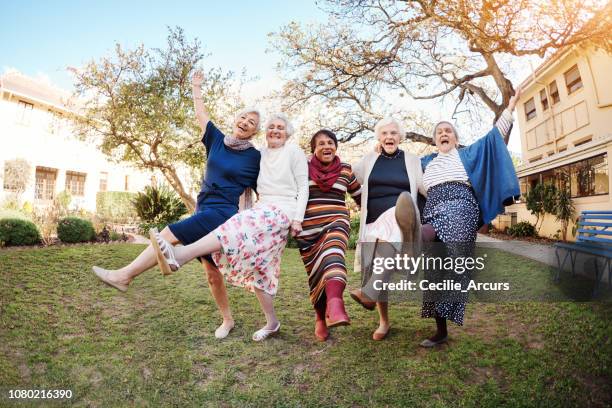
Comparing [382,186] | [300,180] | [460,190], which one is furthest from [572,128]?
[300,180]

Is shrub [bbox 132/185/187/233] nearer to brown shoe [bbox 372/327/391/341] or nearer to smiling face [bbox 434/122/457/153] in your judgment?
brown shoe [bbox 372/327/391/341]

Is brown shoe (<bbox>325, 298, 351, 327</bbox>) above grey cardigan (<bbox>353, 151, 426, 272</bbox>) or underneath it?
underneath

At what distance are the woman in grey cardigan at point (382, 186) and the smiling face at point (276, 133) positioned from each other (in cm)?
70

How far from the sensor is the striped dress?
10.3 ft

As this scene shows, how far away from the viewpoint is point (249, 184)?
3342 mm

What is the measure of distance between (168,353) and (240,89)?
1042 cm

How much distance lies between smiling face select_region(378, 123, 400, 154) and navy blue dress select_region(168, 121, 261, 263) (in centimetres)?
105

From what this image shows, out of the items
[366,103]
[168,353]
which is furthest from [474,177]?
[366,103]

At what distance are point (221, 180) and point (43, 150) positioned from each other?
17.6 metres

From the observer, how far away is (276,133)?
3.31m

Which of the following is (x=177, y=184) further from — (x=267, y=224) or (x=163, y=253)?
(x=163, y=253)

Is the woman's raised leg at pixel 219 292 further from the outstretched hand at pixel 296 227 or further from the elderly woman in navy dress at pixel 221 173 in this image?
the outstretched hand at pixel 296 227

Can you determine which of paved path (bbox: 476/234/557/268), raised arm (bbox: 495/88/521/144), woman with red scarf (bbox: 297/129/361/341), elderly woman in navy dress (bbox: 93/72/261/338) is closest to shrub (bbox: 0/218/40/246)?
elderly woman in navy dress (bbox: 93/72/261/338)

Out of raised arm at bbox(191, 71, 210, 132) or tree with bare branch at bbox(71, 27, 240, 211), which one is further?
tree with bare branch at bbox(71, 27, 240, 211)
